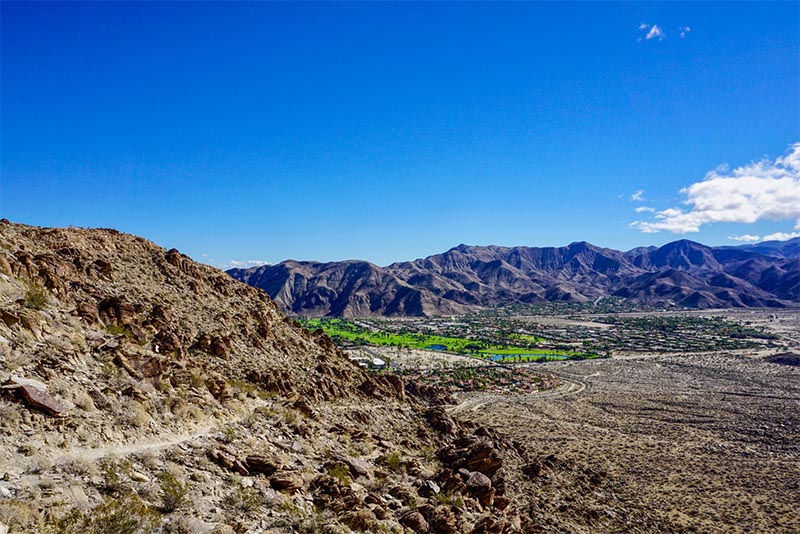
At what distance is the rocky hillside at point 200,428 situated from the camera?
12094mm

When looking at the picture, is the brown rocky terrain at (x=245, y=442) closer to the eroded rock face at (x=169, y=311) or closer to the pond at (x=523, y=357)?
the eroded rock face at (x=169, y=311)

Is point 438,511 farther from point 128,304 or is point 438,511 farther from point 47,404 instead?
point 128,304

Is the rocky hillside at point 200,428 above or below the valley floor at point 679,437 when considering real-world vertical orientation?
above

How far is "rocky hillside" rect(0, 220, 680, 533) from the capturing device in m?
12.1

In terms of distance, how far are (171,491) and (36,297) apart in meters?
12.0

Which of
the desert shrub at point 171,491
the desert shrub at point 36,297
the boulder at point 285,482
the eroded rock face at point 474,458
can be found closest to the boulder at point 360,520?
the boulder at point 285,482

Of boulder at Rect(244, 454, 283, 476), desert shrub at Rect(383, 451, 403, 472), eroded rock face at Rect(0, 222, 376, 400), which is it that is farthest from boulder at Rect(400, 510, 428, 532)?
eroded rock face at Rect(0, 222, 376, 400)

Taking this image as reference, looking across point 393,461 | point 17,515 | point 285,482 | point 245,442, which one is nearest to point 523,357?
point 393,461

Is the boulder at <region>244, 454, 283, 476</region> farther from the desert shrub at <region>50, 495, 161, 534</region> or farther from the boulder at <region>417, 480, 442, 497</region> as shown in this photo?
the boulder at <region>417, 480, 442, 497</region>

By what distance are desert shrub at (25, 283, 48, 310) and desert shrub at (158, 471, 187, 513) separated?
10.4 metres

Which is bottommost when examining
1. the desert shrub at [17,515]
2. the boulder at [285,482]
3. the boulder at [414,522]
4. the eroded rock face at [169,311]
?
the boulder at [414,522]

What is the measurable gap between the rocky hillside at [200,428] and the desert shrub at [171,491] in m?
0.05

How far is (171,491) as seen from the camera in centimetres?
1263

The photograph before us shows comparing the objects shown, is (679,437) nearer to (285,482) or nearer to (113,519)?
(285,482)
